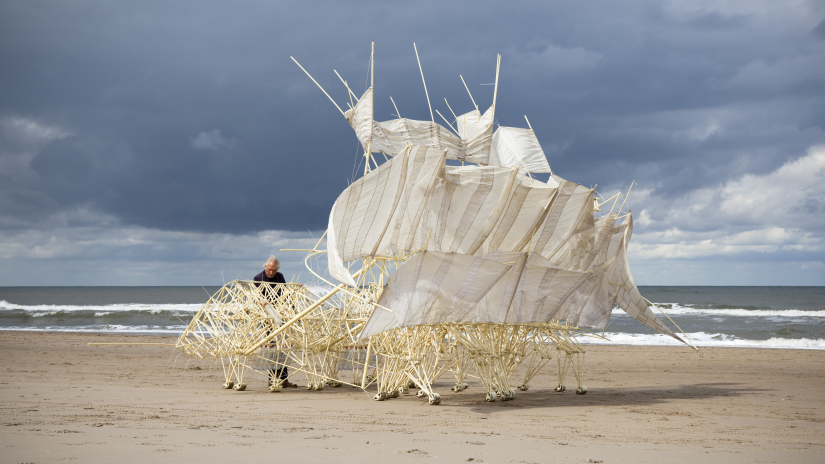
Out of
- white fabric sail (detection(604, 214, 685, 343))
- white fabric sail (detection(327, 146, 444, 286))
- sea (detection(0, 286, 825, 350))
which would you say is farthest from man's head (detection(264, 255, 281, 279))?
sea (detection(0, 286, 825, 350))

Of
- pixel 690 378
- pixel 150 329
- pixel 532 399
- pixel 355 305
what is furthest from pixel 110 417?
pixel 150 329

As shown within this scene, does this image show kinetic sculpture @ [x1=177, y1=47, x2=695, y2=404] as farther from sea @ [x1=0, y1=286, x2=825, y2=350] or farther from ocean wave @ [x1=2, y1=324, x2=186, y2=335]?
ocean wave @ [x1=2, y1=324, x2=186, y2=335]

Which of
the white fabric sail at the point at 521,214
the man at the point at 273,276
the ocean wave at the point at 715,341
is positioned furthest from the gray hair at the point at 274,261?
the ocean wave at the point at 715,341

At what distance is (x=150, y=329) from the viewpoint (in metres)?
26.3

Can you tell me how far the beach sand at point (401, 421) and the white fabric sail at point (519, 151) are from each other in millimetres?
3698

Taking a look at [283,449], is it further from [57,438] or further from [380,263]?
[380,263]

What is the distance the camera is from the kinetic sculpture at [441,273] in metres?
7.18

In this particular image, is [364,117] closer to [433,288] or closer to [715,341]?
[433,288]

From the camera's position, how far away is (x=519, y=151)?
9344 mm

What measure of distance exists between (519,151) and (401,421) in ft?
15.8

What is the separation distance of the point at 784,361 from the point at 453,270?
12891 mm

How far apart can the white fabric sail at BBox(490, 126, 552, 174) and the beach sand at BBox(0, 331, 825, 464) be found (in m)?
3.70

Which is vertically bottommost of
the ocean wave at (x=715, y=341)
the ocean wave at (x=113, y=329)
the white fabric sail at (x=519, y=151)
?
the ocean wave at (x=113, y=329)

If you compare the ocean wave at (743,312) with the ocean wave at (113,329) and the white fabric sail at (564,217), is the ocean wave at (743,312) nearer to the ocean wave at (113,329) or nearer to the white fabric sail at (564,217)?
the ocean wave at (113,329)
